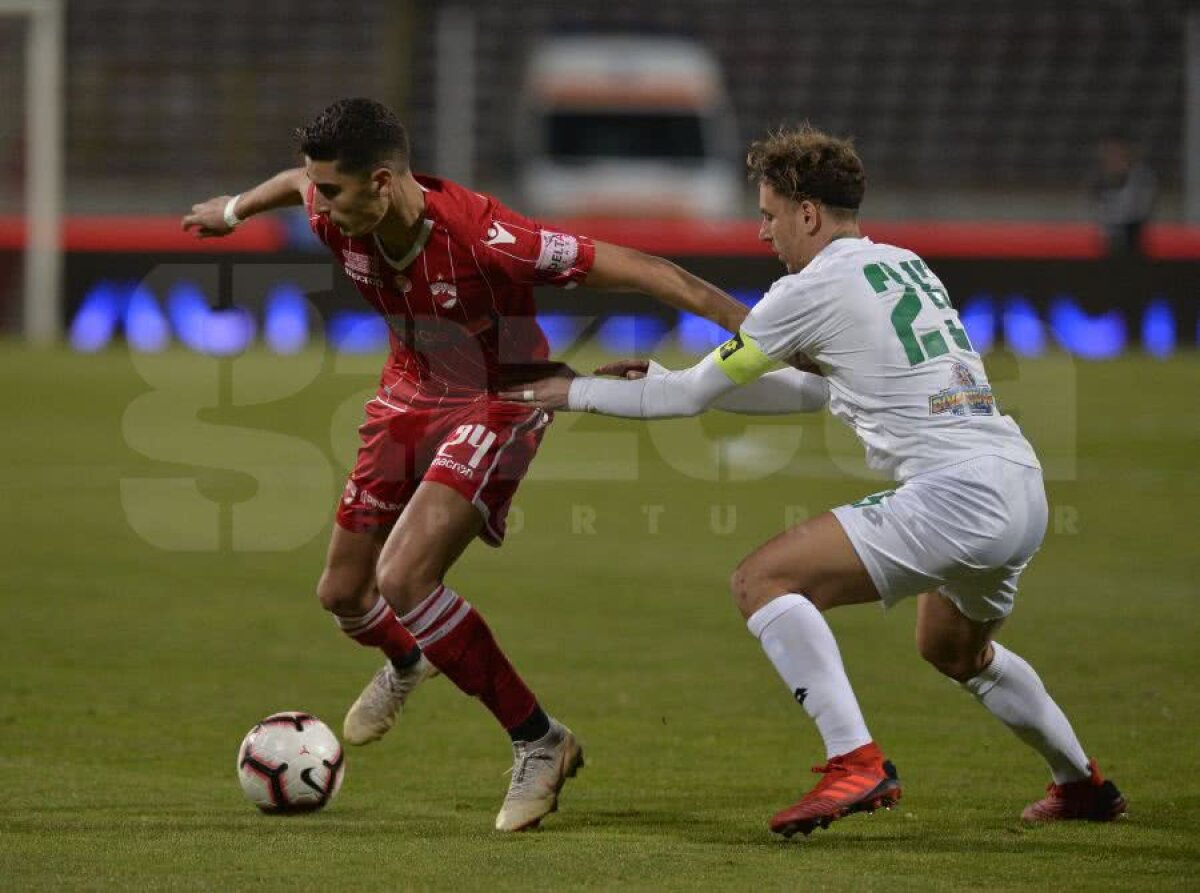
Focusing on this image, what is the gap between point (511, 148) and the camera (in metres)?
31.8

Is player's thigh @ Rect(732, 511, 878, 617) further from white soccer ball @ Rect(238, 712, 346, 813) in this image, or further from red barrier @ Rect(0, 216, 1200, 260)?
red barrier @ Rect(0, 216, 1200, 260)

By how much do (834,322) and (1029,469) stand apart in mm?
655

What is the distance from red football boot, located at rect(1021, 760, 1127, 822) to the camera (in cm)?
561

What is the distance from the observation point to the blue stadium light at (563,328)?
61.9 feet

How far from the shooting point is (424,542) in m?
5.73

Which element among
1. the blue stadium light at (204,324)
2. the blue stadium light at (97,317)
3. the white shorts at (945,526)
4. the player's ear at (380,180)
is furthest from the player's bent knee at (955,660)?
the blue stadium light at (97,317)

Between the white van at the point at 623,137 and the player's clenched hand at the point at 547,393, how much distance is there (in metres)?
21.0

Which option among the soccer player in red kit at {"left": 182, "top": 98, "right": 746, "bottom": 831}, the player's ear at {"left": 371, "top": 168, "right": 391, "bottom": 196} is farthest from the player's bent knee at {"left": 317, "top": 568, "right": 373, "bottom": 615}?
the player's ear at {"left": 371, "top": 168, "right": 391, "bottom": 196}

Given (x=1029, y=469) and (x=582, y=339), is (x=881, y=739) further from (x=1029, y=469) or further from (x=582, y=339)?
(x=582, y=339)

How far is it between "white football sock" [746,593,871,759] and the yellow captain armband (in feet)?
1.96

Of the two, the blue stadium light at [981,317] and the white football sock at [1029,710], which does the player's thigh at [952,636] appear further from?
the blue stadium light at [981,317]

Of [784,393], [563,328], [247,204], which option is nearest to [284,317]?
[563,328]

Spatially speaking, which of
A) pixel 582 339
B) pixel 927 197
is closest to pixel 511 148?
pixel 927 197

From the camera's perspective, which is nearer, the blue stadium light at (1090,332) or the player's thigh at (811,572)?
the player's thigh at (811,572)
